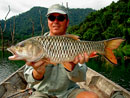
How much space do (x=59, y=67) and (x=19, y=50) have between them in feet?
3.81

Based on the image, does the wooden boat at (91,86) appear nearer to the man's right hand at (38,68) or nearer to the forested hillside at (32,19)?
the man's right hand at (38,68)

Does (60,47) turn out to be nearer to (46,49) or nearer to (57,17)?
(46,49)

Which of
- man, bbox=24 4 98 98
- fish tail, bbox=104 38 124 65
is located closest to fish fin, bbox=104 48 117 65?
fish tail, bbox=104 38 124 65

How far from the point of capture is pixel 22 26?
13288cm

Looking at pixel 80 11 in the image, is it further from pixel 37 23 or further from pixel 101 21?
pixel 101 21

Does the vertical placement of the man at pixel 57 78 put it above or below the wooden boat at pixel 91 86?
above

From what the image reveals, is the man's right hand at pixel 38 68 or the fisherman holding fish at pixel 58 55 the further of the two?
the man's right hand at pixel 38 68

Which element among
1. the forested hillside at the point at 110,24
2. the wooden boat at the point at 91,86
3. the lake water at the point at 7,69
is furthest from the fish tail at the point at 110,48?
the forested hillside at the point at 110,24

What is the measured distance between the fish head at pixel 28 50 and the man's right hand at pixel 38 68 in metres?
0.14

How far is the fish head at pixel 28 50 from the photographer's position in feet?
7.72

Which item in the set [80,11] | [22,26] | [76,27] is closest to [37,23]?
[22,26]

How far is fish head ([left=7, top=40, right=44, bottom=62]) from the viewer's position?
2.35 metres

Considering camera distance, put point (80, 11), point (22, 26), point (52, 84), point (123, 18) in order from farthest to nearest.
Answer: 1. point (80, 11)
2. point (22, 26)
3. point (123, 18)
4. point (52, 84)

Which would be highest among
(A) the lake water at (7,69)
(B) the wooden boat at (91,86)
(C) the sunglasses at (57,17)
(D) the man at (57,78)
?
(C) the sunglasses at (57,17)
